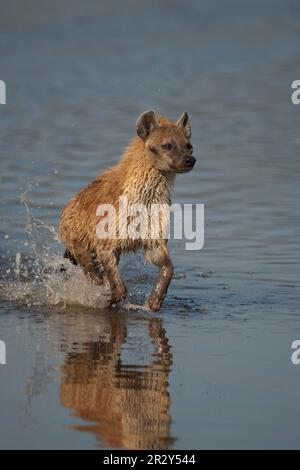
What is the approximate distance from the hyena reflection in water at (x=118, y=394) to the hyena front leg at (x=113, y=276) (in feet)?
3.64

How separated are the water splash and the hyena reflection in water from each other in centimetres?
134

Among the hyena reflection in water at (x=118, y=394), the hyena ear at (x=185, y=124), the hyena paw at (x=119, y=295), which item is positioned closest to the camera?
the hyena reflection in water at (x=118, y=394)

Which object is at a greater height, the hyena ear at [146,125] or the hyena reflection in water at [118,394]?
the hyena ear at [146,125]

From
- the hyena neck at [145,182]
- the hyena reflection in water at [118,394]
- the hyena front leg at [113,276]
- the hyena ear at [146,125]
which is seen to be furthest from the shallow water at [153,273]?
the hyena ear at [146,125]

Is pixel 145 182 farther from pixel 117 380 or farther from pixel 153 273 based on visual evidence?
pixel 117 380

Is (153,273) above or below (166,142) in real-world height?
below

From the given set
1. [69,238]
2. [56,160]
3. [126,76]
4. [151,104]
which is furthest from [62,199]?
[126,76]

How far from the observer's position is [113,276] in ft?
34.0

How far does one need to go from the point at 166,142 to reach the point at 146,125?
1.01 feet

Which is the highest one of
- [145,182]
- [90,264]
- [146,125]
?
[146,125]

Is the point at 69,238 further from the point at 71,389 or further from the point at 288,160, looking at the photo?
the point at 288,160

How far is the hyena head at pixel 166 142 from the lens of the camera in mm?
10148

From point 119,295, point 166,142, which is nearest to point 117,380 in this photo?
point 119,295

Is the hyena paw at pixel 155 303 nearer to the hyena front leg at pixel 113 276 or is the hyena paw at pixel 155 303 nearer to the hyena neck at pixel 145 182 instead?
the hyena front leg at pixel 113 276
